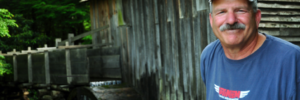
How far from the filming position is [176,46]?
704cm

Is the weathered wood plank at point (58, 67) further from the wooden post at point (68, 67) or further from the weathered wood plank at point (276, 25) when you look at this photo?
the weathered wood plank at point (276, 25)

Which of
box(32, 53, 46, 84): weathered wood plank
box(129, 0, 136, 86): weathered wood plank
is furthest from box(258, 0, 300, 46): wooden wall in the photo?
box(32, 53, 46, 84): weathered wood plank

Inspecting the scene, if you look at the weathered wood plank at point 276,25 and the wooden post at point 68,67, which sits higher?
the weathered wood plank at point 276,25

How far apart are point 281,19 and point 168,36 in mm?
2476

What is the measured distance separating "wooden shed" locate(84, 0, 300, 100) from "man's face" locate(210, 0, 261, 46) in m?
4.17

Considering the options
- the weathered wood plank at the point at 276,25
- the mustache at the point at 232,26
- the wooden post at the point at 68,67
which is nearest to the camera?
the mustache at the point at 232,26

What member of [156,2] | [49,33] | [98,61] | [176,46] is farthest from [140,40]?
[49,33]

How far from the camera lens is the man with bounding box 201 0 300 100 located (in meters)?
1.49

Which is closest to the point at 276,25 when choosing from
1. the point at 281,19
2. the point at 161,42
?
the point at 281,19

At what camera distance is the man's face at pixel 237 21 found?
5.25ft

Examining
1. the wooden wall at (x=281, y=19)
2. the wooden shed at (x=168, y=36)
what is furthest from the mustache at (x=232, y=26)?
the wooden wall at (x=281, y=19)

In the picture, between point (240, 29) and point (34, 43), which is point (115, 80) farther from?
point (34, 43)

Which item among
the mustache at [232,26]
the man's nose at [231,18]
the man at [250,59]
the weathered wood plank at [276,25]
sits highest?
the weathered wood plank at [276,25]

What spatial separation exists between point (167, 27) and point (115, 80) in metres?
3.26
